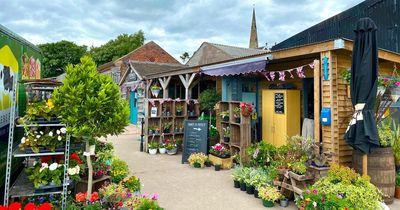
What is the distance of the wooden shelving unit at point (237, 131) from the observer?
6.63 metres

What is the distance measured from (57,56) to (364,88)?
37.5 metres

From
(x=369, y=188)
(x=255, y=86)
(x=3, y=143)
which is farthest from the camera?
(x=255, y=86)

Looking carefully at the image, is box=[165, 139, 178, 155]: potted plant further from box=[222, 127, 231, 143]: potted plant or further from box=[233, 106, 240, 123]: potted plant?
box=[233, 106, 240, 123]: potted plant

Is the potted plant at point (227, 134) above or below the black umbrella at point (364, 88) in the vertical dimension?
below

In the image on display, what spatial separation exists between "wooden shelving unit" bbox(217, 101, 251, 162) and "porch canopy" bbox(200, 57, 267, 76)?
863 millimetres

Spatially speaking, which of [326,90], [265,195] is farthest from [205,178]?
[326,90]

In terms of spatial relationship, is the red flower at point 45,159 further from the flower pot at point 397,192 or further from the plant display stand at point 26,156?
the flower pot at point 397,192

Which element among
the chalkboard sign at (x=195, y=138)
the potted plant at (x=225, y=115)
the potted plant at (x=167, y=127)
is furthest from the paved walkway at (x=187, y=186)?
the potted plant at (x=225, y=115)

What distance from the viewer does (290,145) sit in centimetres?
507

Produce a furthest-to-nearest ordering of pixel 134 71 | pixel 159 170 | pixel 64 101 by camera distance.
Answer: pixel 134 71
pixel 159 170
pixel 64 101

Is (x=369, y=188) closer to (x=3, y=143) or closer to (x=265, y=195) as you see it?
(x=265, y=195)

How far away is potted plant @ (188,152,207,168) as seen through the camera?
6.88m

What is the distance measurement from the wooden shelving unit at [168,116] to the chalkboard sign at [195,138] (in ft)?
4.34

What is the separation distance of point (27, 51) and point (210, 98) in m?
5.50
